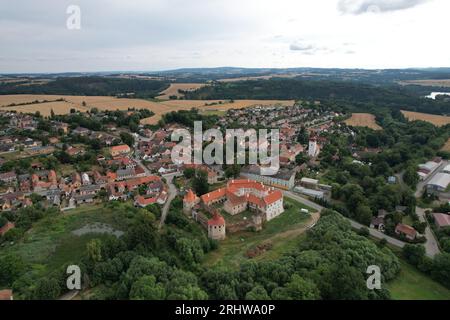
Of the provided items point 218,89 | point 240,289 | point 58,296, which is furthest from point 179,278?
point 218,89

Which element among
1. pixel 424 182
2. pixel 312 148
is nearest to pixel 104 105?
pixel 312 148

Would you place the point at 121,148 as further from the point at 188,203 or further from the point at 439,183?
the point at 439,183

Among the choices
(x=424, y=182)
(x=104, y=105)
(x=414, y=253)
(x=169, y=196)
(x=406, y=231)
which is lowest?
(x=414, y=253)

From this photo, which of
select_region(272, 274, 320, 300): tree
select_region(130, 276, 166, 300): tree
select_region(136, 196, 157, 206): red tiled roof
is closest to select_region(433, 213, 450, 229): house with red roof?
select_region(272, 274, 320, 300): tree

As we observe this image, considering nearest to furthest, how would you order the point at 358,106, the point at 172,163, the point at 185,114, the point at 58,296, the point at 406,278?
1. the point at 58,296
2. the point at 406,278
3. the point at 172,163
4. the point at 185,114
5. the point at 358,106
